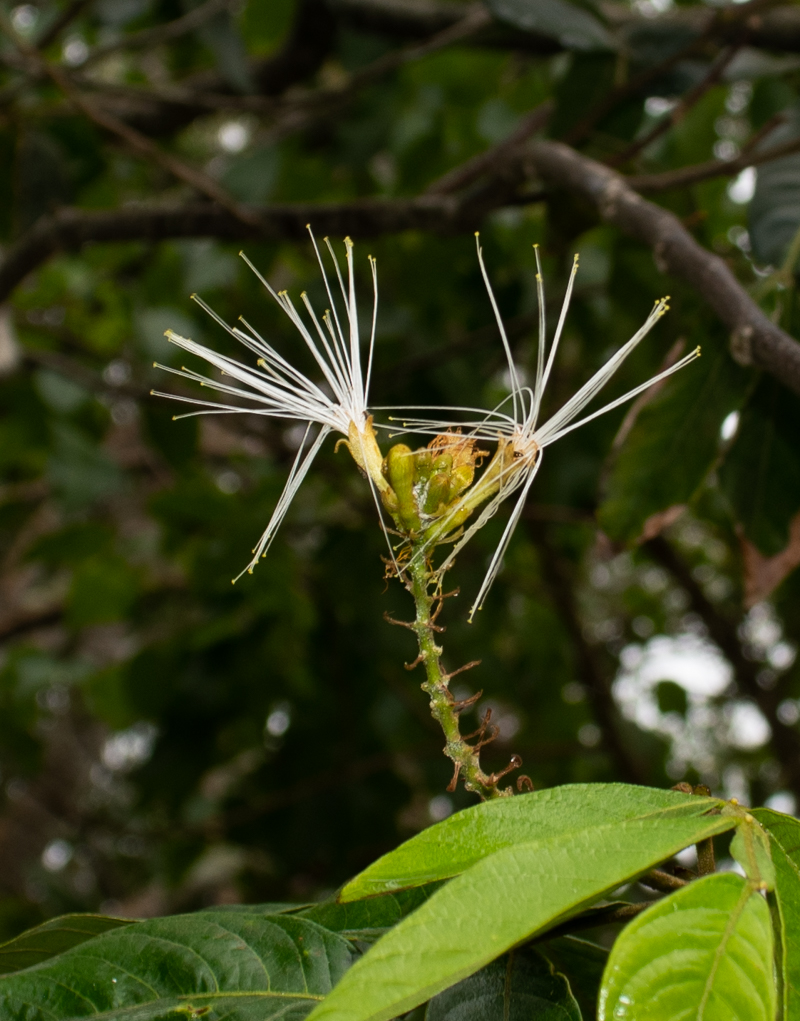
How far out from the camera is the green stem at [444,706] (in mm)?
476

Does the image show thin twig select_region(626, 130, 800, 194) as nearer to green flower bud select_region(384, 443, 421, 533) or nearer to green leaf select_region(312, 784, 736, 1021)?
green flower bud select_region(384, 443, 421, 533)

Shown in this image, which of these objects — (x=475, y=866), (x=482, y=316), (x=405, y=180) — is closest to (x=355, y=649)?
(x=482, y=316)

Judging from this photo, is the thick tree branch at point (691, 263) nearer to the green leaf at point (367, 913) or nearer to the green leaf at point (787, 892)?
the green leaf at point (787, 892)

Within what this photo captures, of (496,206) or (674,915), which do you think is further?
(496,206)

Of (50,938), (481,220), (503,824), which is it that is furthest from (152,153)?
(503,824)

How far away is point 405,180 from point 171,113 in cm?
54

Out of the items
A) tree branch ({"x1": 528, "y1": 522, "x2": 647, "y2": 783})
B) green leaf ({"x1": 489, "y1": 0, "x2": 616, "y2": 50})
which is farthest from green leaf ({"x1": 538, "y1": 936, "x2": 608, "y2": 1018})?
tree branch ({"x1": 528, "y1": 522, "x2": 647, "y2": 783})

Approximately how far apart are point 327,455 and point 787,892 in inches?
54.2

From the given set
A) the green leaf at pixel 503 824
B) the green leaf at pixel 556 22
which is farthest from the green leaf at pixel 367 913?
the green leaf at pixel 556 22

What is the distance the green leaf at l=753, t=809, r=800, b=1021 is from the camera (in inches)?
15.0

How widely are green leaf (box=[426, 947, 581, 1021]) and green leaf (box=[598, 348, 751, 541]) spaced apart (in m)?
0.51

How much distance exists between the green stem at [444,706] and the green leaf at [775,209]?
0.64m

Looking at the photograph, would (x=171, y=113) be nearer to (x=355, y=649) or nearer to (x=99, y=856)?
(x=355, y=649)

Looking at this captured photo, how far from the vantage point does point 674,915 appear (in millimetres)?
341
